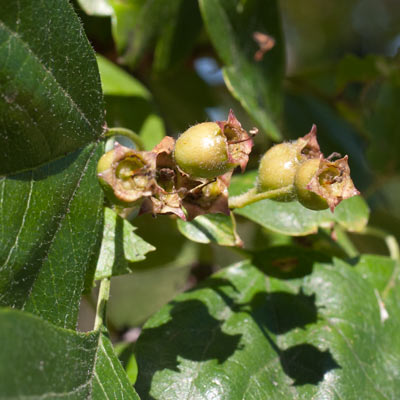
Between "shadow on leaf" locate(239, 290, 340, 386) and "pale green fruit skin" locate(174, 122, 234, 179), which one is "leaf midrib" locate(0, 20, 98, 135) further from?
"shadow on leaf" locate(239, 290, 340, 386)

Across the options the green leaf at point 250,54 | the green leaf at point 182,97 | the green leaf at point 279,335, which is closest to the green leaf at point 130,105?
the green leaf at point 250,54

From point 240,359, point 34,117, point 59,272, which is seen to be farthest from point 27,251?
point 240,359

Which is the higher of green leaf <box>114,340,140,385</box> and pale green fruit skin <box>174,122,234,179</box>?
pale green fruit skin <box>174,122,234,179</box>

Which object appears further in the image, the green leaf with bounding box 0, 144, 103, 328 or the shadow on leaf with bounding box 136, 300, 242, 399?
the shadow on leaf with bounding box 136, 300, 242, 399

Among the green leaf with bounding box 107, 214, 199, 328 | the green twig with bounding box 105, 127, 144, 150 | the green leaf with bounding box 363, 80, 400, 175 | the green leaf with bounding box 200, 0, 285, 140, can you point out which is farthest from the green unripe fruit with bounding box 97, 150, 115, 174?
the green leaf with bounding box 363, 80, 400, 175

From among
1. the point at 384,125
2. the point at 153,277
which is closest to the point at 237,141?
the point at 384,125

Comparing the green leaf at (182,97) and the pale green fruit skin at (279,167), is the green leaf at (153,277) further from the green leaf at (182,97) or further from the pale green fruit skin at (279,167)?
the pale green fruit skin at (279,167)
